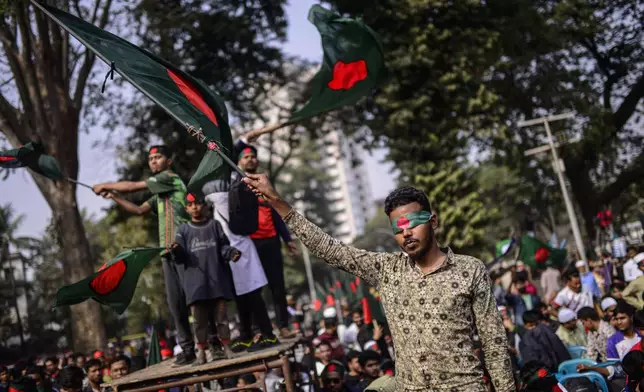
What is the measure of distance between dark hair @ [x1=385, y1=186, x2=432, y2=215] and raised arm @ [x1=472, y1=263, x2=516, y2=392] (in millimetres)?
441

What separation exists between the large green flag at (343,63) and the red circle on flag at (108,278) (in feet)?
8.40

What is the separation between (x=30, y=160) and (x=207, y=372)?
279cm

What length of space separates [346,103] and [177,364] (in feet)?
11.1

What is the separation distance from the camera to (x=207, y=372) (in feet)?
19.6

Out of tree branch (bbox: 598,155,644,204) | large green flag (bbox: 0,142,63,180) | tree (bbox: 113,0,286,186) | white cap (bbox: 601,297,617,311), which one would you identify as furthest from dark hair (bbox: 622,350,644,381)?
tree branch (bbox: 598,155,644,204)

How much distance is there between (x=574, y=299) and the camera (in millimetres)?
11797

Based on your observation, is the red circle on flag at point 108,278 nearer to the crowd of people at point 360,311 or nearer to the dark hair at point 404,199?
the crowd of people at point 360,311

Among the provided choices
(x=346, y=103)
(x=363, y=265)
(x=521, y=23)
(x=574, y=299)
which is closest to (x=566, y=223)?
(x=521, y=23)

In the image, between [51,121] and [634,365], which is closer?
[634,365]

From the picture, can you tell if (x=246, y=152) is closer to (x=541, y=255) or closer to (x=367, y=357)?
(x=367, y=357)

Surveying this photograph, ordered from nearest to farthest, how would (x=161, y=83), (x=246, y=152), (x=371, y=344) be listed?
(x=161, y=83), (x=246, y=152), (x=371, y=344)

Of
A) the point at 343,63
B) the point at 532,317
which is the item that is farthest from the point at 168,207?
the point at 532,317

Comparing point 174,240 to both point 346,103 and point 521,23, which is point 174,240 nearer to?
point 346,103

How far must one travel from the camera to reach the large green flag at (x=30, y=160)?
666cm
